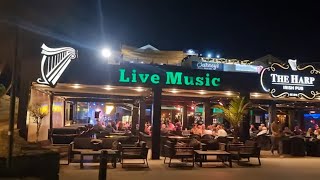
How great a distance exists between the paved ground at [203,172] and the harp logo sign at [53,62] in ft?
10.3

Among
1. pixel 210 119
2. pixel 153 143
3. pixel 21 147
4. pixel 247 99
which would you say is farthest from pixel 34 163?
pixel 210 119

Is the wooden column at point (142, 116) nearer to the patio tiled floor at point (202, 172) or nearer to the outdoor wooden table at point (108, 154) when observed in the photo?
the patio tiled floor at point (202, 172)

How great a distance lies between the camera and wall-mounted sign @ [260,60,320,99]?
18.5 meters

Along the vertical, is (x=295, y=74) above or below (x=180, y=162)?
above

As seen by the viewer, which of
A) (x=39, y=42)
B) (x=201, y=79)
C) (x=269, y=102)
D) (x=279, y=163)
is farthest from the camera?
(x=269, y=102)

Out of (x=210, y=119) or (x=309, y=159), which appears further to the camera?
(x=210, y=119)

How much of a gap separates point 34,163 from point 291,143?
13200 mm

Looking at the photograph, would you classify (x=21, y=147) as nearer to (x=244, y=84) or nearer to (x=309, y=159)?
(x=244, y=84)

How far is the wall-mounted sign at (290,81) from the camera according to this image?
1849 cm

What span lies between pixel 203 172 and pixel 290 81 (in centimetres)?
821

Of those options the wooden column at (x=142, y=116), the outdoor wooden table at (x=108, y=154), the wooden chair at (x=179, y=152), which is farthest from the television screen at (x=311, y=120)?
the outdoor wooden table at (x=108, y=154)

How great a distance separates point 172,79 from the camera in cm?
1684

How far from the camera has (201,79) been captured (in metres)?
17.2

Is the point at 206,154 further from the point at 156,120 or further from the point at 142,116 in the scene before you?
the point at 142,116
